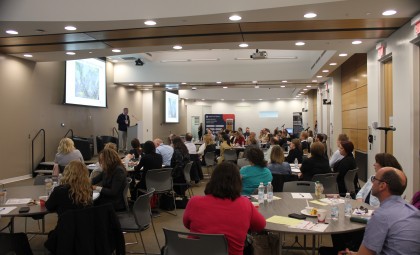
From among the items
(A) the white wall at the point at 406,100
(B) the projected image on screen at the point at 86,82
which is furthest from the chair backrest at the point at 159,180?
(B) the projected image on screen at the point at 86,82

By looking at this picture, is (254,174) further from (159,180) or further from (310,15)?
(310,15)

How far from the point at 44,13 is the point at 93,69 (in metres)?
6.07

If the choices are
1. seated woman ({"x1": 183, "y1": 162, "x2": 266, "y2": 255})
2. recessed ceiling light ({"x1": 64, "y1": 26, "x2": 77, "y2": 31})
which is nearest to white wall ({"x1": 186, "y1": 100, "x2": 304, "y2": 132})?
recessed ceiling light ({"x1": 64, "y1": 26, "x2": 77, "y2": 31})

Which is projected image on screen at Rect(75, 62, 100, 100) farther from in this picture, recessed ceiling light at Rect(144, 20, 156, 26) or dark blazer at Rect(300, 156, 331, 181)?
dark blazer at Rect(300, 156, 331, 181)

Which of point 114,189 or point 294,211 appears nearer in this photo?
point 294,211

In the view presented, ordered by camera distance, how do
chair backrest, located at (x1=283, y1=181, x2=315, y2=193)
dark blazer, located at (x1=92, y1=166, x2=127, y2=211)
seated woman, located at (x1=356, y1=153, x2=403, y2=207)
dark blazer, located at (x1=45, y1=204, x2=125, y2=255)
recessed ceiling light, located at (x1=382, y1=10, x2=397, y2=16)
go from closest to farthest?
dark blazer, located at (x1=45, y1=204, x2=125, y2=255) < seated woman, located at (x1=356, y1=153, x2=403, y2=207) < dark blazer, located at (x1=92, y1=166, x2=127, y2=211) < chair backrest, located at (x1=283, y1=181, x2=315, y2=193) < recessed ceiling light, located at (x1=382, y1=10, x2=397, y2=16)

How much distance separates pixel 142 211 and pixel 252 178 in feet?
4.30

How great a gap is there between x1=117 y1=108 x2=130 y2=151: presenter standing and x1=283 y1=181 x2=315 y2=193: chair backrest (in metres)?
9.45

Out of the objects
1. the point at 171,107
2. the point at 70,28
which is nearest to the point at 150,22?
the point at 70,28

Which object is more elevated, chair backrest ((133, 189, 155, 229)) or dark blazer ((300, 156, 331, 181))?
dark blazer ((300, 156, 331, 181))

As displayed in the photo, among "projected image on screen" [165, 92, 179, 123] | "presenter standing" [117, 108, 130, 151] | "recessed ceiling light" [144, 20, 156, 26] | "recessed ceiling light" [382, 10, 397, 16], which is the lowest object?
"presenter standing" [117, 108, 130, 151]

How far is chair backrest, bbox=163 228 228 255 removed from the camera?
2.33 meters

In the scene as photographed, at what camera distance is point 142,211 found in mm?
3742

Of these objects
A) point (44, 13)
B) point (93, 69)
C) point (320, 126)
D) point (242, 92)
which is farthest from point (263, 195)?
point (242, 92)
